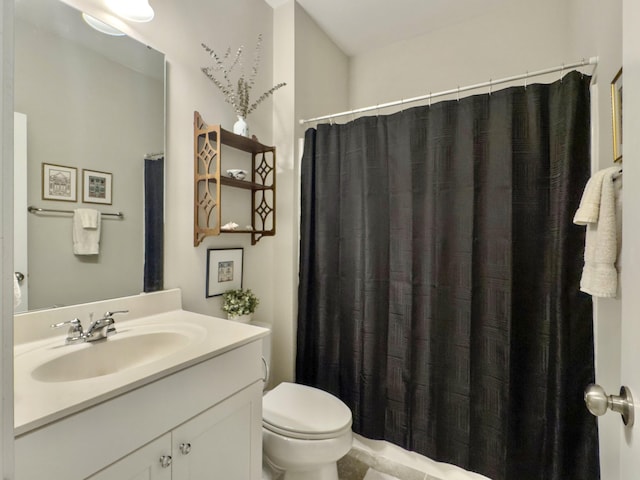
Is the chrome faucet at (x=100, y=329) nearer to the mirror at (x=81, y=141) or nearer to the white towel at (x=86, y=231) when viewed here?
the mirror at (x=81, y=141)

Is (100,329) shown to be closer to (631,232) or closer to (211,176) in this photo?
(211,176)

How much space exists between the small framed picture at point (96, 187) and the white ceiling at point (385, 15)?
1.54 m

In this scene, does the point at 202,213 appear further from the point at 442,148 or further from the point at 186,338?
the point at 442,148

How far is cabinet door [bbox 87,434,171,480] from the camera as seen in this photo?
2.36 ft

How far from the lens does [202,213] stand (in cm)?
152

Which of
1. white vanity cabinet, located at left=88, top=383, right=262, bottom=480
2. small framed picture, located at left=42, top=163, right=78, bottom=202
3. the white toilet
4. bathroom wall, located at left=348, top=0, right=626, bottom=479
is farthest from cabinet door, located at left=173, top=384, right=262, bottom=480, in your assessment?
bathroom wall, located at left=348, top=0, right=626, bottom=479

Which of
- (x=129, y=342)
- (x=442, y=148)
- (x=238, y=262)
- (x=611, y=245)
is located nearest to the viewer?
(x=611, y=245)

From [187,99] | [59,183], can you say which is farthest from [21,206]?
[187,99]

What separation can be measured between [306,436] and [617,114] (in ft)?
5.14

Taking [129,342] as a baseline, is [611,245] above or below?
above

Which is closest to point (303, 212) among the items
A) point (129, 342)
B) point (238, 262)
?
point (238, 262)

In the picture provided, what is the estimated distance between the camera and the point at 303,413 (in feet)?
4.47

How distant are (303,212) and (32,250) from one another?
4.02 ft

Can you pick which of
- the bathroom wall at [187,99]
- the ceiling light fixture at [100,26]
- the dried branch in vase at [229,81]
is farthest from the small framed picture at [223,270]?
the ceiling light fixture at [100,26]
